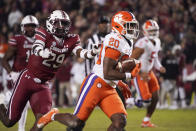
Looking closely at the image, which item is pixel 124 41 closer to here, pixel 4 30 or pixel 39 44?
pixel 39 44

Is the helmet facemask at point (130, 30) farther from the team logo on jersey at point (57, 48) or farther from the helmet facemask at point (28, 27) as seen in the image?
the helmet facemask at point (28, 27)

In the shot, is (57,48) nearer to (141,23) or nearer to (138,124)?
(138,124)

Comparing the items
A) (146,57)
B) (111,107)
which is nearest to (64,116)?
(111,107)

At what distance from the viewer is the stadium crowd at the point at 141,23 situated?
46.9 ft

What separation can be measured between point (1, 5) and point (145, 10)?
5328 mm

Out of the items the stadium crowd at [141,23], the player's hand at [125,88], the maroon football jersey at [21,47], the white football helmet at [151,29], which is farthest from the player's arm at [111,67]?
the stadium crowd at [141,23]

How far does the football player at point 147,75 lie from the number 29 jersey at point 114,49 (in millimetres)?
3271

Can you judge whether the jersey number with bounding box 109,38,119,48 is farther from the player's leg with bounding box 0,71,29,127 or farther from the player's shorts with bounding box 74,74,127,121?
the player's leg with bounding box 0,71,29,127

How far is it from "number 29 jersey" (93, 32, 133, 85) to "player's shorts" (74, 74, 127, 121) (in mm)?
101

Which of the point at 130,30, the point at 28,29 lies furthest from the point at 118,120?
the point at 28,29

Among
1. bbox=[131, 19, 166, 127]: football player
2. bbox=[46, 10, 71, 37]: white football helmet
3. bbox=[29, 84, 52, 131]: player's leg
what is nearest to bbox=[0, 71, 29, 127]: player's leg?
bbox=[29, 84, 52, 131]: player's leg

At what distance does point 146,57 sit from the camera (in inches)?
371

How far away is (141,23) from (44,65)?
34.7 feet

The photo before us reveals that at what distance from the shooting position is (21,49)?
7.34 meters
